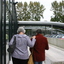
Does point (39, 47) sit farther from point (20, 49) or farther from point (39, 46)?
point (20, 49)

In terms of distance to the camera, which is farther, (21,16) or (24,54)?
(21,16)

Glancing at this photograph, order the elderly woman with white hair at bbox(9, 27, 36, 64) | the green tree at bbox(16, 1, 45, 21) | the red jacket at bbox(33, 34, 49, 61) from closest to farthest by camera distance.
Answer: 1. the elderly woman with white hair at bbox(9, 27, 36, 64)
2. the red jacket at bbox(33, 34, 49, 61)
3. the green tree at bbox(16, 1, 45, 21)

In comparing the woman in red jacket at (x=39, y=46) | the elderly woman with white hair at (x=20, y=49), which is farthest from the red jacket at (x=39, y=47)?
the elderly woman with white hair at (x=20, y=49)

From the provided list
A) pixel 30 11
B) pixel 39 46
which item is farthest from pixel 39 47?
pixel 30 11

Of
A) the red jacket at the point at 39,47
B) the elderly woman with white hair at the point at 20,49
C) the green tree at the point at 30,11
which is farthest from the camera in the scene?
the green tree at the point at 30,11

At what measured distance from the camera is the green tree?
188 feet

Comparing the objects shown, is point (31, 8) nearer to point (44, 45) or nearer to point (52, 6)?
point (52, 6)

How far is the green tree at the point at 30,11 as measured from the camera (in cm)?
5744

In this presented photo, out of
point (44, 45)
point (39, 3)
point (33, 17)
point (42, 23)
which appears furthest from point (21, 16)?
point (44, 45)

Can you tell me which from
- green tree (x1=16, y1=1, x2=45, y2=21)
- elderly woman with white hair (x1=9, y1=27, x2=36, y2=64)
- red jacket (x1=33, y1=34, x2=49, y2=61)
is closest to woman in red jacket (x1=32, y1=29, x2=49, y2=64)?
red jacket (x1=33, y1=34, x2=49, y2=61)

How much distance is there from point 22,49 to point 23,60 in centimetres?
29

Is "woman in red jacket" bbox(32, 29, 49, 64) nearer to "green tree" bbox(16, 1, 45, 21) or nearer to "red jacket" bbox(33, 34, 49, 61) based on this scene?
"red jacket" bbox(33, 34, 49, 61)

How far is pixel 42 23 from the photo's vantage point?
45.5 metres

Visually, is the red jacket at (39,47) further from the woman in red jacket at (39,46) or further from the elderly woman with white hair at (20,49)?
the elderly woman with white hair at (20,49)
